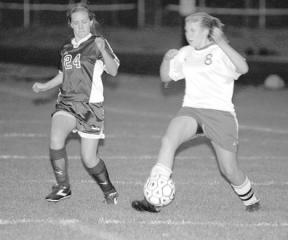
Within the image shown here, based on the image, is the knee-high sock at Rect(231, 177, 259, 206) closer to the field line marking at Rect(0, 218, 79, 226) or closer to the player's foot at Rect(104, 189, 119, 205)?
the player's foot at Rect(104, 189, 119, 205)

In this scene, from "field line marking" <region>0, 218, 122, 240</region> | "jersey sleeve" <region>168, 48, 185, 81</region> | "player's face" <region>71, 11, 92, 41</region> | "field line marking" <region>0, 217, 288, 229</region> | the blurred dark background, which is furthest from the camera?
the blurred dark background

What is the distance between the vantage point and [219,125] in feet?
23.1

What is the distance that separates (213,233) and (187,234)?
21 cm

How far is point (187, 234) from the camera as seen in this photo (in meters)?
6.33

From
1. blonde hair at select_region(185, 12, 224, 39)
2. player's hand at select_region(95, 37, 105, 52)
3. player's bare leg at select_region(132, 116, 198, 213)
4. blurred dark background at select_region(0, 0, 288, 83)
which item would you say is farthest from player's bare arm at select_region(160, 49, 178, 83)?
blurred dark background at select_region(0, 0, 288, 83)

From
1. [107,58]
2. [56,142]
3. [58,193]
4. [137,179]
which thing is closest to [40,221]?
[58,193]

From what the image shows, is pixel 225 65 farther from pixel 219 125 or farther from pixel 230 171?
pixel 230 171

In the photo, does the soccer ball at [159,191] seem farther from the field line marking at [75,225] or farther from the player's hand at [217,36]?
the player's hand at [217,36]

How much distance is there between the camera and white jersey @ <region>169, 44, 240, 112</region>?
712 centimetres

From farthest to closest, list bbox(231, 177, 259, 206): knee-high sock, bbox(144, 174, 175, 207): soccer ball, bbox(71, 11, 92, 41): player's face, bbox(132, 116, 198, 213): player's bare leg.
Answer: bbox(71, 11, 92, 41): player's face < bbox(231, 177, 259, 206): knee-high sock < bbox(132, 116, 198, 213): player's bare leg < bbox(144, 174, 175, 207): soccer ball

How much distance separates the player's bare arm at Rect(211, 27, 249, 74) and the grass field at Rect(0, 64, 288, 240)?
1.28 meters

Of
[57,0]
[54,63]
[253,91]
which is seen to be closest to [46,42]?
[57,0]

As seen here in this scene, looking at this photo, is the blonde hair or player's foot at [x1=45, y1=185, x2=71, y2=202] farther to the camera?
player's foot at [x1=45, y1=185, x2=71, y2=202]

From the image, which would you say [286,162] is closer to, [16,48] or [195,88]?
[195,88]
